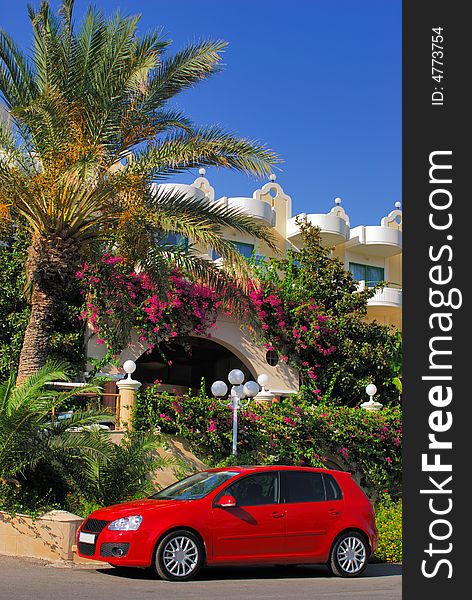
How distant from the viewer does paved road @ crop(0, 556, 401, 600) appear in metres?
9.33

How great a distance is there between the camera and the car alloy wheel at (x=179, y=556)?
34.7 ft

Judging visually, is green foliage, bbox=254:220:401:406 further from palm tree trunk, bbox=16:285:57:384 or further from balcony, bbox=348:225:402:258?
palm tree trunk, bbox=16:285:57:384

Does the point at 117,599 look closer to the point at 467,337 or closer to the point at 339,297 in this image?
the point at 467,337

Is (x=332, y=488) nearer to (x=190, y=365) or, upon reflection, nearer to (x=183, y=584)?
(x=183, y=584)

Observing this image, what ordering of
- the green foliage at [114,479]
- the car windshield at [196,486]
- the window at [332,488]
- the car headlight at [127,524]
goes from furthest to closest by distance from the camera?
1. the green foliage at [114,479]
2. the window at [332,488]
3. the car windshield at [196,486]
4. the car headlight at [127,524]

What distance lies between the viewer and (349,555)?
1202 cm

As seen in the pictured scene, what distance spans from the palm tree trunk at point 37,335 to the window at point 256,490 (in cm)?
599

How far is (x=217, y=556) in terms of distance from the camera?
11.0 m

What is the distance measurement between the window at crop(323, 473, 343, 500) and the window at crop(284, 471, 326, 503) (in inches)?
3.0

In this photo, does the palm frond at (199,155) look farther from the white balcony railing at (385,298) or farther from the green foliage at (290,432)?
the white balcony railing at (385,298)

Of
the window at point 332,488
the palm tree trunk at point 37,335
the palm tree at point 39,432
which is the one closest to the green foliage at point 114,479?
the palm tree at point 39,432

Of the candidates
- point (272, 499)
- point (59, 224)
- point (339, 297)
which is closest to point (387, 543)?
point (272, 499)

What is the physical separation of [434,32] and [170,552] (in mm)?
7253

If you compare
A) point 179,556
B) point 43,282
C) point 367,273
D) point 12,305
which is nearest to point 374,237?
point 367,273
